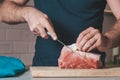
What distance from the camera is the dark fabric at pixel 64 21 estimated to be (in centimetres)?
122

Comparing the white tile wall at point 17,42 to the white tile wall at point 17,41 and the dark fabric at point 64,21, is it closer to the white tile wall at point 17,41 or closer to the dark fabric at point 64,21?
the white tile wall at point 17,41

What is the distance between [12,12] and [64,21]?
226 millimetres

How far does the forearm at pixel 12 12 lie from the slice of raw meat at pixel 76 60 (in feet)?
0.69

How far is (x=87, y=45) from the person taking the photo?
101 cm

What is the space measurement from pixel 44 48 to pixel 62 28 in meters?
0.12

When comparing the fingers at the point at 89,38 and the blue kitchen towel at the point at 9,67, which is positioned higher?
the fingers at the point at 89,38

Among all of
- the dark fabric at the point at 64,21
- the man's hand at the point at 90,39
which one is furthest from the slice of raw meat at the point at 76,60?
the dark fabric at the point at 64,21

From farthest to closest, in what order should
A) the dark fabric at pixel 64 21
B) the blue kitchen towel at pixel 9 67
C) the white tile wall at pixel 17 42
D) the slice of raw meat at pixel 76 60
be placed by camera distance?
the white tile wall at pixel 17 42, the dark fabric at pixel 64 21, the slice of raw meat at pixel 76 60, the blue kitchen towel at pixel 9 67

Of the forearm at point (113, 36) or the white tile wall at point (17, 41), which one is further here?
the white tile wall at point (17, 41)

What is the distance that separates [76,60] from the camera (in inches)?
41.8

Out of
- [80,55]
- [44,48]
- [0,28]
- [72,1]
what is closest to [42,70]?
[80,55]

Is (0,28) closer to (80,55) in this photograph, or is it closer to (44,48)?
(44,48)

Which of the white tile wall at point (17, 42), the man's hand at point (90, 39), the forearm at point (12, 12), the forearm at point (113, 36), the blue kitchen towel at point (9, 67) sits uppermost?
the forearm at point (12, 12)

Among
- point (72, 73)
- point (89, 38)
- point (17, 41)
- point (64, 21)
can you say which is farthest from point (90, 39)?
point (17, 41)
